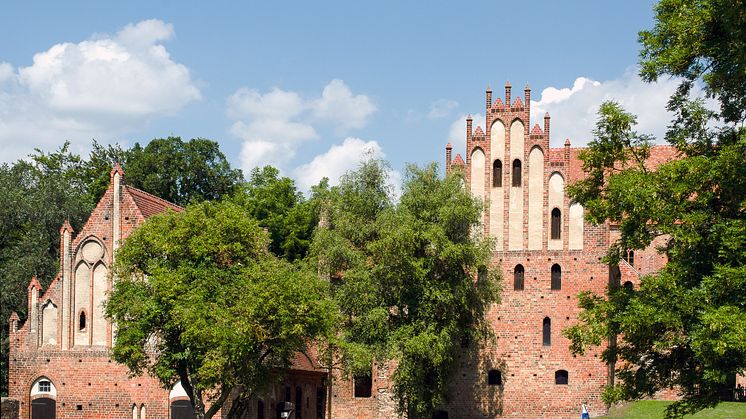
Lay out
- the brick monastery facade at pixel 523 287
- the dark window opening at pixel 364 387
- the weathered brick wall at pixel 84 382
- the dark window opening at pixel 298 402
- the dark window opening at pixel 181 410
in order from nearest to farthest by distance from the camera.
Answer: the dark window opening at pixel 181 410, the weathered brick wall at pixel 84 382, the dark window opening at pixel 298 402, the brick monastery facade at pixel 523 287, the dark window opening at pixel 364 387

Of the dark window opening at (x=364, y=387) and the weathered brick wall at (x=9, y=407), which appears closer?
the weathered brick wall at (x=9, y=407)

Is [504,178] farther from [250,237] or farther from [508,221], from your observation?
[250,237]

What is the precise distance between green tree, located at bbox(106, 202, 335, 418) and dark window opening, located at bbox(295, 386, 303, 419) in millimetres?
10106

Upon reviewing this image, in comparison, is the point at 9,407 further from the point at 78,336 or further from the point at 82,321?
the point at 82,321

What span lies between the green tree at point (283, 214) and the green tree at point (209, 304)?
28.5m

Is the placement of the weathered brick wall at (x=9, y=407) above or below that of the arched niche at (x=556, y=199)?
below

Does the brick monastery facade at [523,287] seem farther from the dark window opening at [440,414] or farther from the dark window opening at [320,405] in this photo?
the dark window opening at [320,405]

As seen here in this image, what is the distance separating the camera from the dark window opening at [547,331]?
43500 mm

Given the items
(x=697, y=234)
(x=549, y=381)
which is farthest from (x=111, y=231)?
(x=697, y=234)

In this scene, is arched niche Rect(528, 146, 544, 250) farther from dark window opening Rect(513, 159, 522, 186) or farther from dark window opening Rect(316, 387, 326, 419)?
dark window opening Rect(316, 387, 326, 419)

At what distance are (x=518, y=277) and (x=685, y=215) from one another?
19.7 metres

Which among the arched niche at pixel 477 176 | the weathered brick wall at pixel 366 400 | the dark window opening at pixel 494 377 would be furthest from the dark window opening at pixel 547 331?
the weathered brick wall at pixel 366 400

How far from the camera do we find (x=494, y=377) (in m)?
44.0

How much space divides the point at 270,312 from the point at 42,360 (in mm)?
12904
